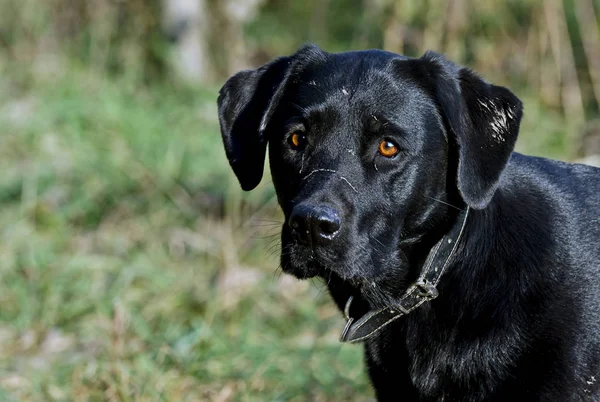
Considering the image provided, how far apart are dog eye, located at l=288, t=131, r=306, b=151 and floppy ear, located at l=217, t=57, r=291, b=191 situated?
237mm

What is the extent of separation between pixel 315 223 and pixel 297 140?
17.2 inches

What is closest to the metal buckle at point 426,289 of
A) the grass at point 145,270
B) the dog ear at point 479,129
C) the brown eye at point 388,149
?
the dog ear at point 479,129

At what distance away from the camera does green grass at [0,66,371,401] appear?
13.8 ft

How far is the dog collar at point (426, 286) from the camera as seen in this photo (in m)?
3.07

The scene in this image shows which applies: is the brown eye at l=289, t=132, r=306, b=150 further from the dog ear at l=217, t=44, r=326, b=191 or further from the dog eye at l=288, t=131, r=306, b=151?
the dog ear at l=217, t=44, r=326, b=191

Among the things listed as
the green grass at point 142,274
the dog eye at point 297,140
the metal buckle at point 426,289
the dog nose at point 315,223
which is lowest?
the green grass at point 142,274

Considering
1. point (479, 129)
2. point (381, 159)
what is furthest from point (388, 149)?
point (479, 129)

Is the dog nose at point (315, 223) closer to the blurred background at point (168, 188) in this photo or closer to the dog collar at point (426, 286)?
the dog collar at point (426, 286)

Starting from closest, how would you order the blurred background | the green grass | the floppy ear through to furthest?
the floppy ear, the green grass, the blurred background

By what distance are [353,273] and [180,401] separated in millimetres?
1324

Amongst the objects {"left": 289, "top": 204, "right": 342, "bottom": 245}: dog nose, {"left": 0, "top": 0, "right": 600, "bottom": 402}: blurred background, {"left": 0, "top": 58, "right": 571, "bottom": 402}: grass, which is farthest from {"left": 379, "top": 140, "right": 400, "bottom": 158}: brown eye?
{"left": 0, "top": 0, "right": 600, "bottom": 402}: blurred background

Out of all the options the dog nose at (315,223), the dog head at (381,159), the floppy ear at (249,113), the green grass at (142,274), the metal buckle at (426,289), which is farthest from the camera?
the green grass at (142,274)

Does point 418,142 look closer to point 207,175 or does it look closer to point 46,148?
point 207,175

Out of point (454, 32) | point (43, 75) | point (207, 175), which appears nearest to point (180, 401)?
point (207, 175)
